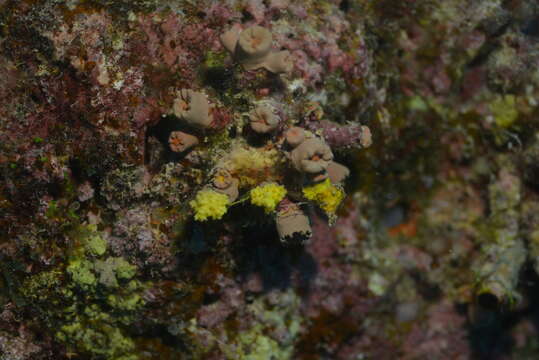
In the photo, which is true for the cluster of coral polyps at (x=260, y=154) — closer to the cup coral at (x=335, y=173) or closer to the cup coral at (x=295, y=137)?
the cup coral at (x=295, y=137)

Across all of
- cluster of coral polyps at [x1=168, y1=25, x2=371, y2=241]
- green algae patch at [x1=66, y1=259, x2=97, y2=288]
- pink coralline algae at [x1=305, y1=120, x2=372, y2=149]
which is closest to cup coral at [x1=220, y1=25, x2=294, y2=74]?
cluster of coral polyps at [x1=168, y1=25, x2=371, y2=241]

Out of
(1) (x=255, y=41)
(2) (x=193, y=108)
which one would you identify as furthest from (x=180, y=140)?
(1) (x=255, y=41)

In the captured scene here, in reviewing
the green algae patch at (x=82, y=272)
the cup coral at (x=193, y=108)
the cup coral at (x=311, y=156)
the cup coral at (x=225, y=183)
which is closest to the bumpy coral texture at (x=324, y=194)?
the cup coral at (x=311, y=156)

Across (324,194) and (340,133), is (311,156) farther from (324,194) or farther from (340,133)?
(340,133)

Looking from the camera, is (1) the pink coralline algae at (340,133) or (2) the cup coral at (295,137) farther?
(1) the pink coralline algae at (340,133)

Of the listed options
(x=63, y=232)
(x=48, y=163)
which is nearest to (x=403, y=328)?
(x=63, y=232)

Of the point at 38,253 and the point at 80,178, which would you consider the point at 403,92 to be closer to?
the point at 80,178

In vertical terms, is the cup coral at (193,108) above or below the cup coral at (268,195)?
above
